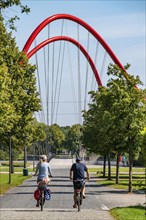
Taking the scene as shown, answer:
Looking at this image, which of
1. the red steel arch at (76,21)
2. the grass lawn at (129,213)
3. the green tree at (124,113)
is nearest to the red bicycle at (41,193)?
the grass lawn at (129,213)

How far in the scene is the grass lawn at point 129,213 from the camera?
53.1 ft

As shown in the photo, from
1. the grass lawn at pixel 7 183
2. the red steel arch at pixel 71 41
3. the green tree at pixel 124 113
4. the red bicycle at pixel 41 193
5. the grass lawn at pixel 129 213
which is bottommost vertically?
the grass lawn at pixel 7 183

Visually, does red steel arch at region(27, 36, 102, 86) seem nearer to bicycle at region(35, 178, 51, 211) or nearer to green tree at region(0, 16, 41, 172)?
green tree at region(0, 16, 41, 172)

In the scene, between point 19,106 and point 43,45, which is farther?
point 43,45

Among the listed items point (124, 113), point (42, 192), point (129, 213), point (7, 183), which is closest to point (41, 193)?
point (42, 192)

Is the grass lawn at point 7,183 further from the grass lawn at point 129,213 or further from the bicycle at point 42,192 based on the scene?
the grass lawn at point 129,213

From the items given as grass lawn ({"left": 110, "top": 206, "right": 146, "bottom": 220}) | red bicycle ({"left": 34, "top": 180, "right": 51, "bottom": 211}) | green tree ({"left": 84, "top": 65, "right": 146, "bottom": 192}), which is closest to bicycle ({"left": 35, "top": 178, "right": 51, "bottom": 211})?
red bicycle ({"left": 34, "top": 180, "right": 51, "bottom": 211})

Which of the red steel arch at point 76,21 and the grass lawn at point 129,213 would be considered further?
the red steel arch at point 76,21

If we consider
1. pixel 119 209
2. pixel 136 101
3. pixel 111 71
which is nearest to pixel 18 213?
pixel 119 209

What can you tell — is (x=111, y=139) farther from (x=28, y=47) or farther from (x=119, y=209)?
(x=28, y=47)

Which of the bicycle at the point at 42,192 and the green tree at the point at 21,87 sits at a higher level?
the green tree at the point at 21,87

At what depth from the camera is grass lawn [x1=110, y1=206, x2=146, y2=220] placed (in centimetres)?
1617

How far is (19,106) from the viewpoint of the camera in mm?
36531

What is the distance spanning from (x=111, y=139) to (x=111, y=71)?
478 centimetres
